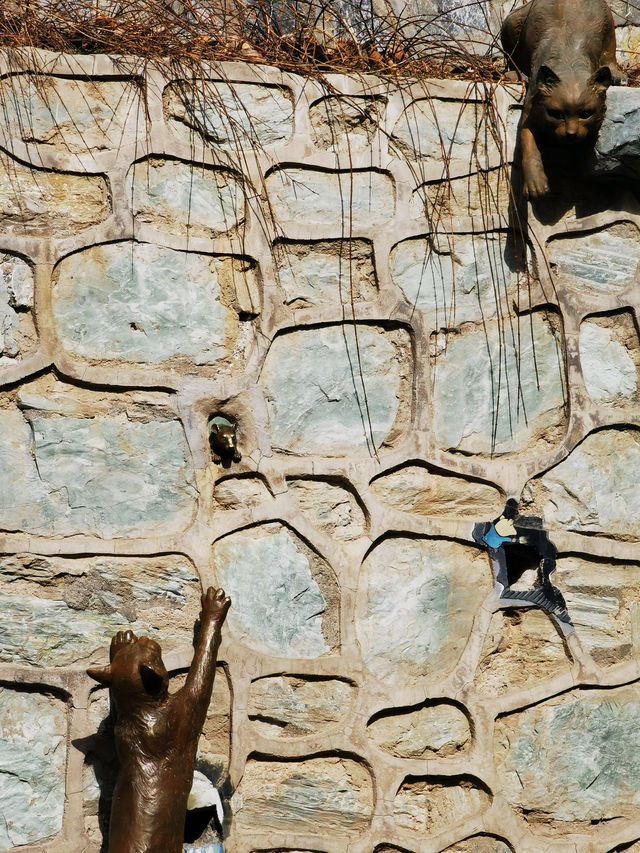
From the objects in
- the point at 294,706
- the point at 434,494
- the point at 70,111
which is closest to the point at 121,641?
the point at 294,706

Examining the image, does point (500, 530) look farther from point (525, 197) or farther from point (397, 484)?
point (525, 197)

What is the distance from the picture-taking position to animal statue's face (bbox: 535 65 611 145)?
2.66m

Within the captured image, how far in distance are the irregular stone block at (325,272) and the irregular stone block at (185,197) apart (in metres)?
0.16

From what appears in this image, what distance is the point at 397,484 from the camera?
8.93 ft

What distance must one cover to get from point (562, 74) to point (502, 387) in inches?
31.0

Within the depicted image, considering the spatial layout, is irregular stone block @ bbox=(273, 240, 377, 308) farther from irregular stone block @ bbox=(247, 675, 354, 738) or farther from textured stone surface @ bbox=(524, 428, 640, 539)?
irregular stone block @ bbox=(247, 675, 354, 738)

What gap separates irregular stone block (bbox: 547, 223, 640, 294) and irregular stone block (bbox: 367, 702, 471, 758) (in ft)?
3.74

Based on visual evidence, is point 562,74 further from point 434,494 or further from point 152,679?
point 152,679

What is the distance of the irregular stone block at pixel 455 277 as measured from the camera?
278 centimetres

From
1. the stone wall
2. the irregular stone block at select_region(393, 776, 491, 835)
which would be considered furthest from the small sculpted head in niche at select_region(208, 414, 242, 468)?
the irregular stone block at select_region(393, 776, 491, 835)

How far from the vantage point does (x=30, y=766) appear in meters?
2.42

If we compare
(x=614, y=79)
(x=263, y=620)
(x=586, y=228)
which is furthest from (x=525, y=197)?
(x=263, y=620)

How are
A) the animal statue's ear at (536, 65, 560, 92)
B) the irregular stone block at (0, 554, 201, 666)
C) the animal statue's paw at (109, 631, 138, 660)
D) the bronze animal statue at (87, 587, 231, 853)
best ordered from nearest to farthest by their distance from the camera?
the bronze animal statue at (87, 587, 231, 853) < the animal statue's paw at (109, 631, 138, 660) < the irregular stone block at (0, 554, 201, 666) < the animal statue's ear at (536, 65, 560, 92)

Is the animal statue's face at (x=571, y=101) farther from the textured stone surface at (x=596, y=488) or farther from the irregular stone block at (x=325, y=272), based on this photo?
the textured stone surface at (x=596, y=488)
